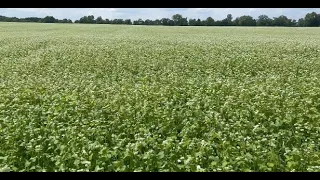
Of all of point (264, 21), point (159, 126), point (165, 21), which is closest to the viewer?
point (159, 126)

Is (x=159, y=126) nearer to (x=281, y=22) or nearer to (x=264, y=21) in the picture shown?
(x=264, y=21)

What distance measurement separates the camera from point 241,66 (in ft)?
46.2

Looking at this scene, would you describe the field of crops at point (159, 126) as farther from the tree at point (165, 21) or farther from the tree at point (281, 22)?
the tree at point (281, 22)

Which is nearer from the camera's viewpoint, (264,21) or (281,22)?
(264,21)

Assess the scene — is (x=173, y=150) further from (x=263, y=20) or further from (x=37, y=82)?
(x=263, y=20)

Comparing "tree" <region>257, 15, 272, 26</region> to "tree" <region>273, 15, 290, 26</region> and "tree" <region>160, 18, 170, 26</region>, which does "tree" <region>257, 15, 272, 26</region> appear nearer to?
"tree" <region>273, 15, 290, 26</region>

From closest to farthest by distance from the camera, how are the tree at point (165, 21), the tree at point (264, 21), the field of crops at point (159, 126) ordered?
the field of crops at point (159, 126) < the tree at point (165, 21) < the tree at point (264, 21)

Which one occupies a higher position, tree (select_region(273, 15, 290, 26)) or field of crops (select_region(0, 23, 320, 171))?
tree (select_region(273, 15, 290, 26))

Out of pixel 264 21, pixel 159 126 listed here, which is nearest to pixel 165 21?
pixel 264 21

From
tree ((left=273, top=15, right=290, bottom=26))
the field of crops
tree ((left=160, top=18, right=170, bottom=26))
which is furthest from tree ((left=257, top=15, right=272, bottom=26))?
the field of crops

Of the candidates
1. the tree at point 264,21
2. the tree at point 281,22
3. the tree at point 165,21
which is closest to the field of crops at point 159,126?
the tree at point 165,21
